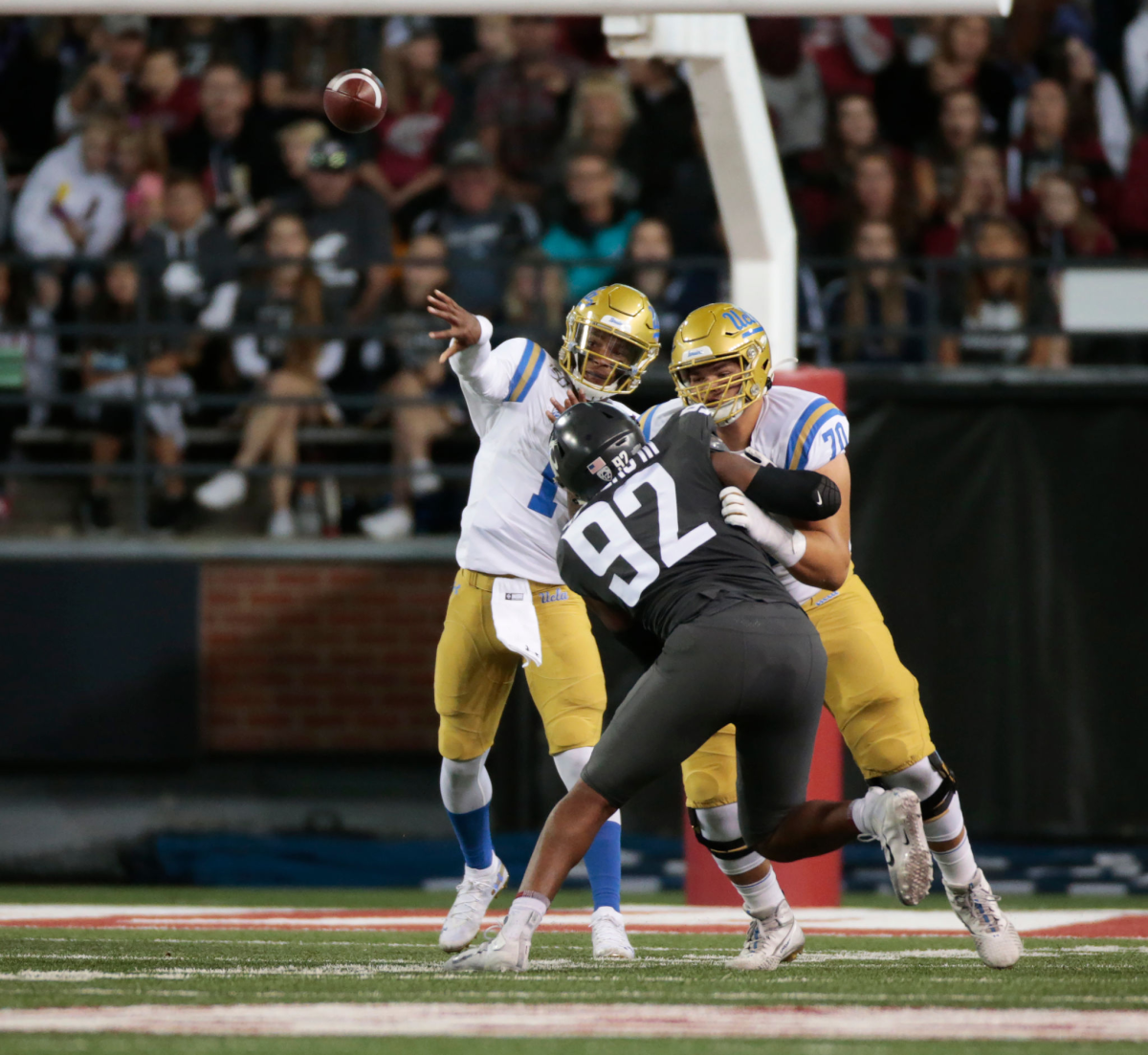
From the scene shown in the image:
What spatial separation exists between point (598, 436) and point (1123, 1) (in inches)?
284

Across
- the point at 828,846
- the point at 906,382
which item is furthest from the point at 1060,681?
the point at 828,846


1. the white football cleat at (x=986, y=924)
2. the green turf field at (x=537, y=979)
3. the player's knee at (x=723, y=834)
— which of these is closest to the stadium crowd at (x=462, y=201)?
the green turf field at (x=537, y=979)

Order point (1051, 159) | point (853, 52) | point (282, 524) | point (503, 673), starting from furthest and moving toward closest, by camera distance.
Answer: point (853, 52) → point (1051, 159) → point (282, 524) → point (503, 673)

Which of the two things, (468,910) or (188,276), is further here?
(188,276)

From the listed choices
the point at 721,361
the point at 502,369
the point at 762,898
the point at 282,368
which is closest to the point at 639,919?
the point at 762,898

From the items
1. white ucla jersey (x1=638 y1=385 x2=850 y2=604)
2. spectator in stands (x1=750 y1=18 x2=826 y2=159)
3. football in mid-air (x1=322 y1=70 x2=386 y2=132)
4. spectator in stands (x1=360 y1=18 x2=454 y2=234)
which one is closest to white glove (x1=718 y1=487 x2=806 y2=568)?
white ucla jersey (x1=638 y1=385 x2=850 y2=604)

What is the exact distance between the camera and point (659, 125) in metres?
10.2

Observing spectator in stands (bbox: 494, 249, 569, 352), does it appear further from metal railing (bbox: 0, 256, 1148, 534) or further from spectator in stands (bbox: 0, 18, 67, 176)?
spectator in stands (bbox: 0, 18, 67, 176)

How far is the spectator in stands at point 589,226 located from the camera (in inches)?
377

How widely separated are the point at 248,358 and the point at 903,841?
5.96 meters

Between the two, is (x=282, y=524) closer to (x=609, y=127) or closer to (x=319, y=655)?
(x=319, y=655)

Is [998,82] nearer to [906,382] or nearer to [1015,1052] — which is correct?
[906,382]

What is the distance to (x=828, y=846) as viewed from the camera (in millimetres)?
4523

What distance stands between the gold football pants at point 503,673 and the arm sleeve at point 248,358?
4174 mm
